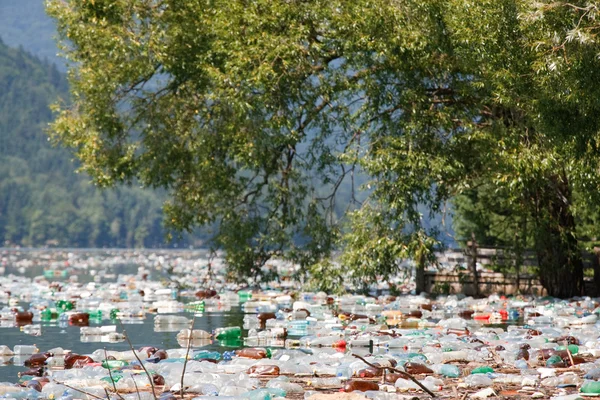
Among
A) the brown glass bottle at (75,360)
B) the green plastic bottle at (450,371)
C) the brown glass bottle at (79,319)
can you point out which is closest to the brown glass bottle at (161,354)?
the brown glass bottle at (75,360)

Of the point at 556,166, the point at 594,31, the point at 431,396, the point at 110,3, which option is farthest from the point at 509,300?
the point at 431,396

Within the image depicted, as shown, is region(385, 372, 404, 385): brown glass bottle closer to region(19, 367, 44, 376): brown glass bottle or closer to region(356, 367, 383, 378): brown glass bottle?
region(356, 367, 383, 378): brown glass bottle

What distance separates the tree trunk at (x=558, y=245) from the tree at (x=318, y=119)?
0.04 m

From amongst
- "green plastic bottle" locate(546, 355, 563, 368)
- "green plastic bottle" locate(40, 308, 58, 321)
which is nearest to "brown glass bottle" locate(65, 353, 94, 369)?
"green plastic bottle" locate(546, 355, 563, 368)

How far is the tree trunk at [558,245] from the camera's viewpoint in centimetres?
1980

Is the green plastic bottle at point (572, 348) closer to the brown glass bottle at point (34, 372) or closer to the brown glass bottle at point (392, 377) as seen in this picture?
the brown glass bottle at point (392, 377)

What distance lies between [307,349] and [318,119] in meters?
10.2

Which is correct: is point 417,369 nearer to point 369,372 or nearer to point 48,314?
point 369,372

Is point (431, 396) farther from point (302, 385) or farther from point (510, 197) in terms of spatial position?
point (510, 197)

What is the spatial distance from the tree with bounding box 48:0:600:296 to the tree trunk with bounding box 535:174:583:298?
0.12 ft

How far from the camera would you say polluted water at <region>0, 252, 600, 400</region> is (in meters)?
7.92

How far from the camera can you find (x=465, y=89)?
18375 mm

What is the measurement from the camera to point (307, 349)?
1107 centimetres

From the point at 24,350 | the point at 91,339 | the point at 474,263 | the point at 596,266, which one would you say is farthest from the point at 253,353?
the point at 596,266
